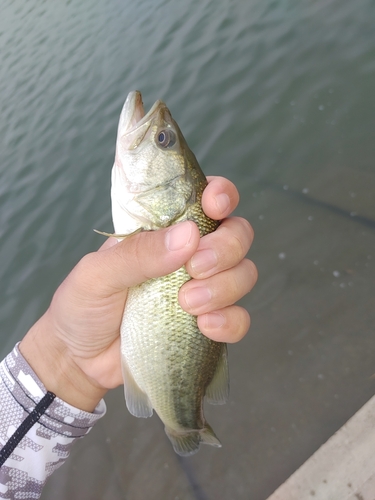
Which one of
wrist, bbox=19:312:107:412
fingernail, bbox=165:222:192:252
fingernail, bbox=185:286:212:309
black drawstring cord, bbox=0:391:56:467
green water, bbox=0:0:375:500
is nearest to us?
fingernail, bbox=165:222:192:252

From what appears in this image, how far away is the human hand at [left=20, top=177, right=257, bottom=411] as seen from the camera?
205cm

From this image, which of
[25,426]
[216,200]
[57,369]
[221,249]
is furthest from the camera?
[57,369]

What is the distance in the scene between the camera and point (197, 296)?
214 cm

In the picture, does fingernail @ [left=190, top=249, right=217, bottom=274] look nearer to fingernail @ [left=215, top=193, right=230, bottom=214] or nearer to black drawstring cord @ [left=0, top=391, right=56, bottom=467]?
fingernail @ [left=215, top=193, right=230, bottom=214]

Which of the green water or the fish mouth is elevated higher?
the fish mouth

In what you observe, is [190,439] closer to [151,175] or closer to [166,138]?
[151,175]

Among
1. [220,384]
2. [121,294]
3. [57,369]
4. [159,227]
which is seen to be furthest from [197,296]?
[57,369]

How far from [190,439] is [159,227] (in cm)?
117

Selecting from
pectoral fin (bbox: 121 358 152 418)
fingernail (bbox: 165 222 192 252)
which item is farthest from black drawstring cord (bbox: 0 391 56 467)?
fingernail (bbox: 165 222 192 252)

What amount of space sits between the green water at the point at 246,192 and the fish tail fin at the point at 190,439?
1.33m

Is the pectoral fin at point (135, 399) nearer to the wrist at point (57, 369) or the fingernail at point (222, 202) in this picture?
the wrist at point (57, 369)

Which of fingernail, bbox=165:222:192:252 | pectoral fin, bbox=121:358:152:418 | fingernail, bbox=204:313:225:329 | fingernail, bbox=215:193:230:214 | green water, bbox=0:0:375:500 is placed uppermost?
fingernail, bbox=165:222:192:252

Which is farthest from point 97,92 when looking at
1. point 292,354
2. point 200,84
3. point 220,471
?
point 220,471

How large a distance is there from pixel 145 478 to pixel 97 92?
7.33 metres
